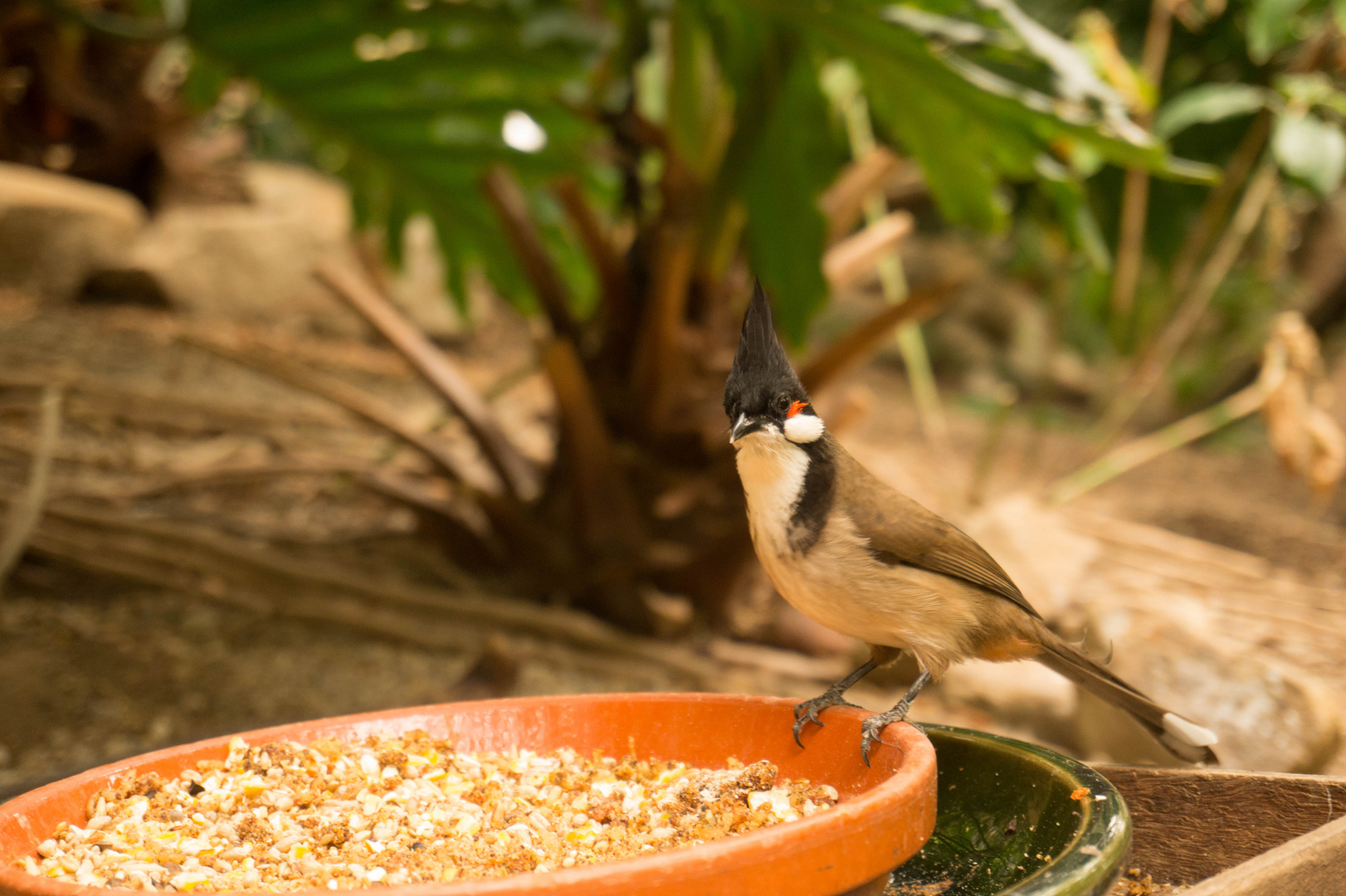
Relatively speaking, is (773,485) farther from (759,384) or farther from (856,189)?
(856,189)

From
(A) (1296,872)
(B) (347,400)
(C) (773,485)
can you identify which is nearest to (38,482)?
(B) (347,400)

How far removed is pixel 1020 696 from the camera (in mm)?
3270

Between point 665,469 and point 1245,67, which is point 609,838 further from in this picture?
point 1245,67

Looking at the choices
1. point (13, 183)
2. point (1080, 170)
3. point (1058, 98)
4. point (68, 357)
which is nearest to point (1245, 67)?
point (1080, 170)

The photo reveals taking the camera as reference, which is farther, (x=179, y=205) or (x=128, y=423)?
(x=179, y=205)

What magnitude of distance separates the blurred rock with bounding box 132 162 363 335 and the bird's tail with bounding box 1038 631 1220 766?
214 inches

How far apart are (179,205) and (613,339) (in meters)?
5.06

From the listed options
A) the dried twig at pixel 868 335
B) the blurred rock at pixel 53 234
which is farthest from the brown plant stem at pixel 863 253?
the blurred rock at pixel 53 234

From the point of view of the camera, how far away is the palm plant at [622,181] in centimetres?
281

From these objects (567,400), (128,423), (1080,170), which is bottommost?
(128,423)

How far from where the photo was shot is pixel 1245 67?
4.15 metres

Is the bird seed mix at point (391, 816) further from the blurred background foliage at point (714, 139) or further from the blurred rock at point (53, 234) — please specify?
the blurred rock at point (53, 234)

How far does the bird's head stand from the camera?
1.39 metres

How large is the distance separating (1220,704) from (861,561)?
1.33m
